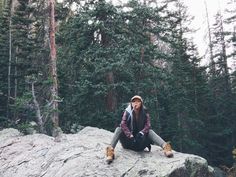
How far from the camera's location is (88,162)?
9117 mm

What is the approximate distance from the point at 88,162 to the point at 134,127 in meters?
1.30

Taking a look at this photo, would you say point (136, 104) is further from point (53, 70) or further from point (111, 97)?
point (111, 97)

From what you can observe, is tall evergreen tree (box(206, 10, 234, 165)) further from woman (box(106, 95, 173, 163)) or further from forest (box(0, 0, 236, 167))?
woman (box(106, 95, 173, 163))

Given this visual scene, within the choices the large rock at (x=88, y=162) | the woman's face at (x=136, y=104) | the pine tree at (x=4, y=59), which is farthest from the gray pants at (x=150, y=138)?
the pine tree at (x=4, y=59)

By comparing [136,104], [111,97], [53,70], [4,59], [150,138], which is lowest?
[150,138]

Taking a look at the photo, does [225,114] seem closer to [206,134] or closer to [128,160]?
[206,134]

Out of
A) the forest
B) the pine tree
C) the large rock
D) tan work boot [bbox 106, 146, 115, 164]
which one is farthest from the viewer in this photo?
the pine tree

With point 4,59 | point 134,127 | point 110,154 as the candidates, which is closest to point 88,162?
point 110,154

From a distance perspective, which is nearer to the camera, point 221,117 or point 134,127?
point 134,127

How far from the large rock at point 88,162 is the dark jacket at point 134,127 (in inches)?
11.0

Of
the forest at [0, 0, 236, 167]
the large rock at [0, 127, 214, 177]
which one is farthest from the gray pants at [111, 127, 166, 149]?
the forest at [0, 0, 236, 167]

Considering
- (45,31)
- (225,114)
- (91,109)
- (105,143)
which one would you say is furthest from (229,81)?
(105,143)

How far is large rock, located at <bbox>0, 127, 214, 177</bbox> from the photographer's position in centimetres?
854

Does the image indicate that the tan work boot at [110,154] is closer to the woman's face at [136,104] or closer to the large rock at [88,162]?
the large rock at [88,162]
